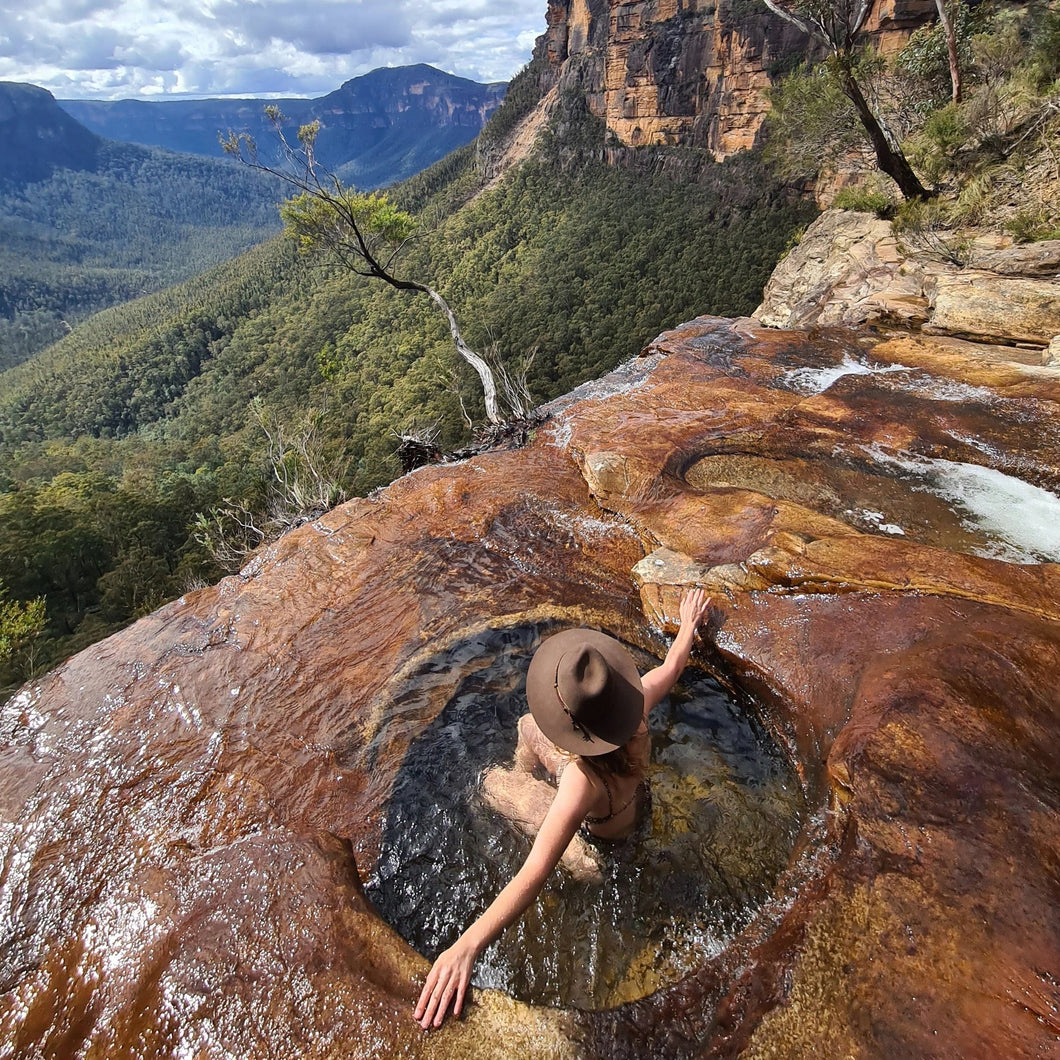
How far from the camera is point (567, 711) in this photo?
6.85ft

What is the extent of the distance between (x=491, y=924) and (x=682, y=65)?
6132 cm

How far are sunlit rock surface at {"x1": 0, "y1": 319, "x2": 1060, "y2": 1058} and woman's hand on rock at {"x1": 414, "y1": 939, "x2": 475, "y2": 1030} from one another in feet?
0.29

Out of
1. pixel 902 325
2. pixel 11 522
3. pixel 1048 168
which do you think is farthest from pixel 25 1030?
pixel 11 522

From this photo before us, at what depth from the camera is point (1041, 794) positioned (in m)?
2.39

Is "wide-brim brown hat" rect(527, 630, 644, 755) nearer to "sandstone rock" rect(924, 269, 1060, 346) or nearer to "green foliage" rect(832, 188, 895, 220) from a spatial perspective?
"sandstone rock" rect(924, 269, 1060, 346)

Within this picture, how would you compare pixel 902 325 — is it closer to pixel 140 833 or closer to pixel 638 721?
pixel 638 721

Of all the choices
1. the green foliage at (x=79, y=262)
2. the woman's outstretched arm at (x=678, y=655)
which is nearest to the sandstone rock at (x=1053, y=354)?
the woman's outstretched arm at (x=678, y=655)

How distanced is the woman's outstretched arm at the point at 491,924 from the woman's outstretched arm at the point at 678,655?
737mm

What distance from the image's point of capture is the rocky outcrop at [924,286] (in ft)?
23.2

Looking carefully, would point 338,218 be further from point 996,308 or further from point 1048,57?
point 1048,57

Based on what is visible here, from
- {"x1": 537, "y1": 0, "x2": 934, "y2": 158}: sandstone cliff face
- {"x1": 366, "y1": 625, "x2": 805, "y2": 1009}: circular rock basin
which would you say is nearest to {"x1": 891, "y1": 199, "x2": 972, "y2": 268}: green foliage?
{"x1": 366, "y1": 625, "x2": 805, "y2": 1009}: circular rock basin

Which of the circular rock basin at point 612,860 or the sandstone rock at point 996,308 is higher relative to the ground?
the sandstone rock at point 996,308

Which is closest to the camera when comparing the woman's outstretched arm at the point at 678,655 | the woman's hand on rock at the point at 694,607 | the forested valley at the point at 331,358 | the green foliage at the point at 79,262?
the woman's outstretched arm at the point at 678,655

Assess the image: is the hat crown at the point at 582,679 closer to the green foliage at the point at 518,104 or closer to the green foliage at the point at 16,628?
the green foliage at the point at 16,628
